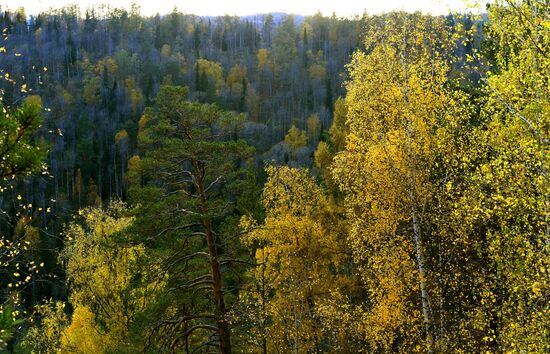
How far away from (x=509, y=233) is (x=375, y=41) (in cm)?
577

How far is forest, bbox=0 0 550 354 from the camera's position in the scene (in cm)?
678

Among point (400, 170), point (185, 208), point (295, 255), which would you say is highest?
point (400, 170)

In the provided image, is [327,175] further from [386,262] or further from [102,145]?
[102,145]

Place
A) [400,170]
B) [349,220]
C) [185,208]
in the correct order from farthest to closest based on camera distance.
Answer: [349,220]
[185,208]
[400,170]

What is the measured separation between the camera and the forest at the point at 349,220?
6781mm

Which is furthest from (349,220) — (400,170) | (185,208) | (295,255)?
(185,208)

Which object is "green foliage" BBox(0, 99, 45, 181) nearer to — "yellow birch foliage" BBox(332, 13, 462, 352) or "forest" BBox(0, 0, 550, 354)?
"forest" BBox(0, 0, 550, 354)

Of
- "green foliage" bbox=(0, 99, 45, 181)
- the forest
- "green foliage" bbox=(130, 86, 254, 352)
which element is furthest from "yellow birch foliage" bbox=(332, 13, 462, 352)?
"green foliage" bbox=(0, 99, 45, 181)

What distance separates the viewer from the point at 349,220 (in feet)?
43.3

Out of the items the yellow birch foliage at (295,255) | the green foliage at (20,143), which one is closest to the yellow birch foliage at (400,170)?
the yellow birch foliage at (295,255)

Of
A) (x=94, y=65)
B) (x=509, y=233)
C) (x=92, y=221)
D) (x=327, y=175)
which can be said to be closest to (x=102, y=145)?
(x=94, y=65)

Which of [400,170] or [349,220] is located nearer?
[400,170]

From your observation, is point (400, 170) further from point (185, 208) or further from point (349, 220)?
point (185, 208)

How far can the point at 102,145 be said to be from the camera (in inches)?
3430
